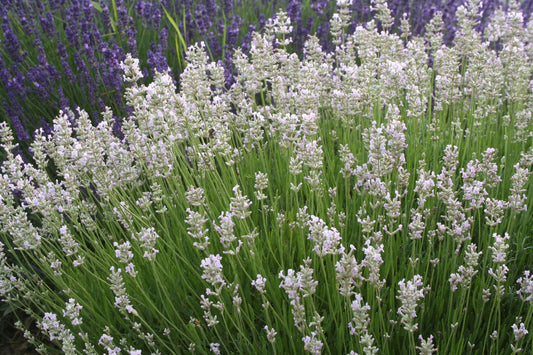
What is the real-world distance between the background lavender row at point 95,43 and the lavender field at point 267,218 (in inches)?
1.8

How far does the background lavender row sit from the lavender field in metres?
0.05

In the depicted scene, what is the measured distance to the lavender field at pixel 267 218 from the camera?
1.93 m

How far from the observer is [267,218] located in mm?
2902

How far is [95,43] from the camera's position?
15.5 feet

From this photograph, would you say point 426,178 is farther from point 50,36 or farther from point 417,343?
point 50,36

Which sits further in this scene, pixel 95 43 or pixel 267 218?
pixel 95 43

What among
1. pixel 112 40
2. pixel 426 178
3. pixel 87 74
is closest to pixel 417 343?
pixel 426 178

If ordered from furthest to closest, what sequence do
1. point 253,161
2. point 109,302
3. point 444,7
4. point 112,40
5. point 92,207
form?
point 444,7, point 112,40, point 253,161, point 92,207, point 109,302

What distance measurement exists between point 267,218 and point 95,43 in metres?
2.88

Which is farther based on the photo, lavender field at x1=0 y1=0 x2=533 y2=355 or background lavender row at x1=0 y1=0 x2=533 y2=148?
background lavender row at x1=0 y1=0 x2=533 y2=148

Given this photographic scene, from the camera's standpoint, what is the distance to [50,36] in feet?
16.0

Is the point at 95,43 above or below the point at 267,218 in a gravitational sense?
above

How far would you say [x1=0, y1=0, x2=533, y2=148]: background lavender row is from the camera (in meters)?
4.34

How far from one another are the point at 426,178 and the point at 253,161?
137 centimetres
